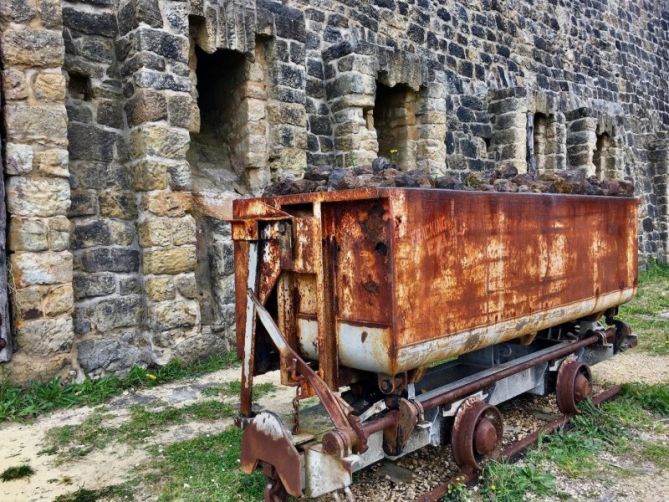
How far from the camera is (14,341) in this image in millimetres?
4512

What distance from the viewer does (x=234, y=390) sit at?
4.71 meters

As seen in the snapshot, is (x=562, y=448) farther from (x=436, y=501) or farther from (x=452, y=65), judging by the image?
(x=452, y=65)

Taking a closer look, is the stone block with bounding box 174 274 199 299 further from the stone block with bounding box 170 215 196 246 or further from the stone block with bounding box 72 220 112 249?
the stone block with bounding box 72 220 112 249

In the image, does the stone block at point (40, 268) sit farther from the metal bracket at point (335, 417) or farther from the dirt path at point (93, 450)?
the metal bracket at point (335, 417)

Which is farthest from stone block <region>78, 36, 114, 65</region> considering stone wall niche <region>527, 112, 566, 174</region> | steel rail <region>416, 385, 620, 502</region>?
stone wall niche <region>527, 112, 566, 174</region>

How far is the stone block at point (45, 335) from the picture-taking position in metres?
4.52

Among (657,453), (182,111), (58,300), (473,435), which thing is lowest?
(657,453)

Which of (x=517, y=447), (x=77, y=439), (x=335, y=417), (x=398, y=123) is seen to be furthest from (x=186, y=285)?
(x=398, y=123)

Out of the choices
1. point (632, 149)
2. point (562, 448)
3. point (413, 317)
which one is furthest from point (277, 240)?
point (632, 149)

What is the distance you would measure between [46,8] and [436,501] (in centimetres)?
449

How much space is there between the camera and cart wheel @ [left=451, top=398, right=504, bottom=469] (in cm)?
308

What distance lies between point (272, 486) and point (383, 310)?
37.5 inches

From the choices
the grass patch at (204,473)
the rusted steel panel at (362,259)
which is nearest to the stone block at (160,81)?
the rusted steel panel at (362,259)

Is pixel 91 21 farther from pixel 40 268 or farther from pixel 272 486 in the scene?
pixel 272 486
